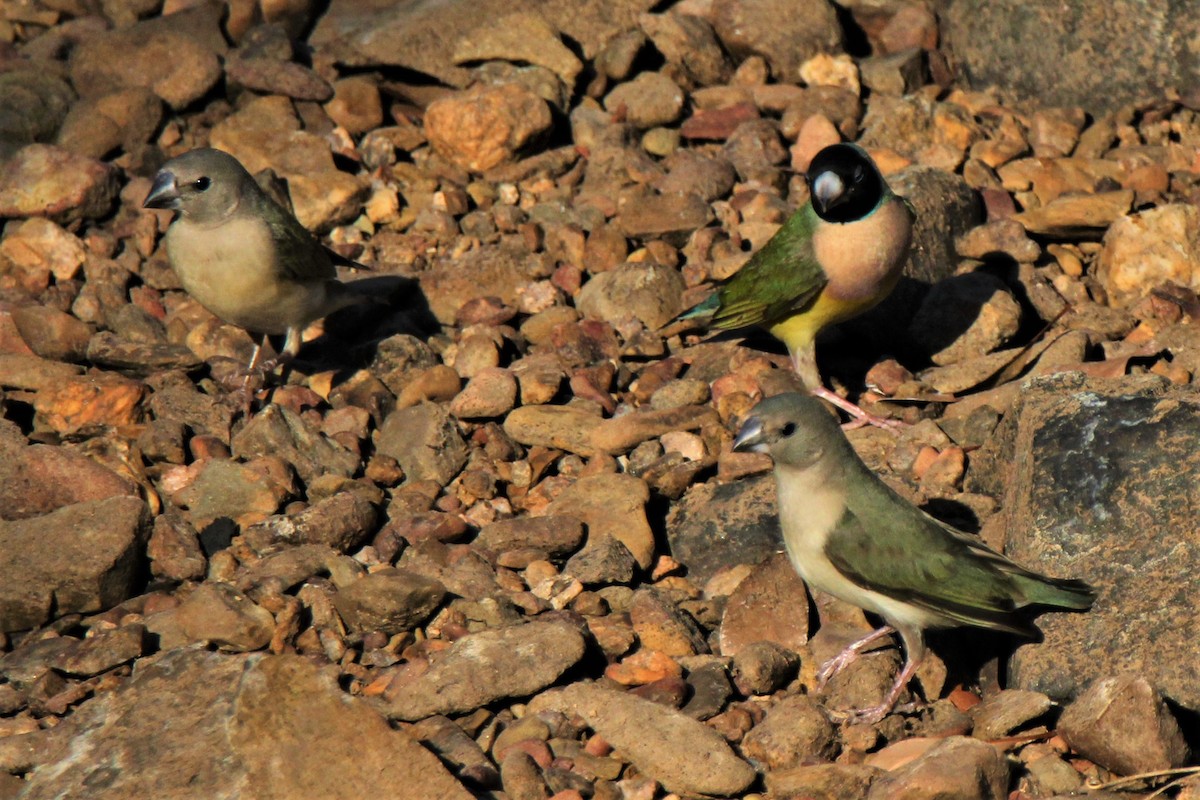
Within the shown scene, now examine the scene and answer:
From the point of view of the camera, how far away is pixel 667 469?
586 cm

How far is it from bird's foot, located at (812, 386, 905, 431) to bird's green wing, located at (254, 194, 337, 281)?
238 cm

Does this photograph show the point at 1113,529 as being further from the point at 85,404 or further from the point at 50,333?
the point at 50,333

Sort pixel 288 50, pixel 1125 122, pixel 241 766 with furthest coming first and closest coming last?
pixel 288 50, pixel 1125 122, pixel 241 766

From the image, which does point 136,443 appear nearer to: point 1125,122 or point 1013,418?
point 1013,418

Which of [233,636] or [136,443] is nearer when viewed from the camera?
[233,636]

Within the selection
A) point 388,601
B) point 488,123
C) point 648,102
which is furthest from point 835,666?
point 648,102

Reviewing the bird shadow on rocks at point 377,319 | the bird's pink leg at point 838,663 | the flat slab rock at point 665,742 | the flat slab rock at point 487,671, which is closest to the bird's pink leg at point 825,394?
the bird's pink leg at point 838,663

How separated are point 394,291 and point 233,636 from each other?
2.74m

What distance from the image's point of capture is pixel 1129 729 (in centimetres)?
417

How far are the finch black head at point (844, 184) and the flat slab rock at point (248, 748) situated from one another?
10.0 ft

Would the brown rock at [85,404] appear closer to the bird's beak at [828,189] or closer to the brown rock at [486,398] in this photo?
the brown rock at [486,398]

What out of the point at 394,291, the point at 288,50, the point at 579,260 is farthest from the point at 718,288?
the point at 288,50

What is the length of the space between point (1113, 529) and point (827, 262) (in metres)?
1.93

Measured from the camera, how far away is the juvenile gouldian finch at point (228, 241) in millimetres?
6379
